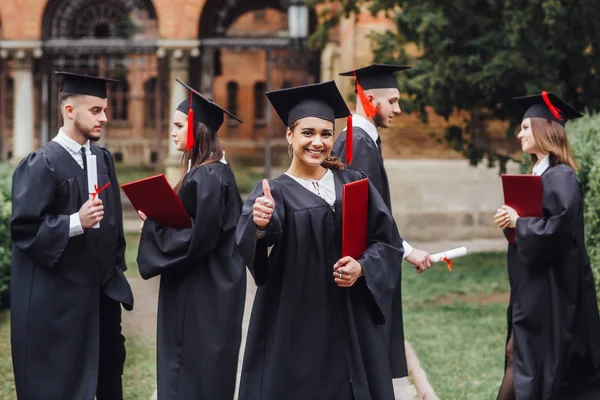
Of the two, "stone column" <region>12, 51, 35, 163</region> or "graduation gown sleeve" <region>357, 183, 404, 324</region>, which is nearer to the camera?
"graduation gown sleeve" <region>357, 183, 404, 324</region>

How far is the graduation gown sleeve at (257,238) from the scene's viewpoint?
4422 millimetres

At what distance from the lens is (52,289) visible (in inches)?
211

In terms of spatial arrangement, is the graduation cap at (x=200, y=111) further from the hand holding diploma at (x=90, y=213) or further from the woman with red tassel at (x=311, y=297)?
the woman with red tassel at (x=311, y=297)

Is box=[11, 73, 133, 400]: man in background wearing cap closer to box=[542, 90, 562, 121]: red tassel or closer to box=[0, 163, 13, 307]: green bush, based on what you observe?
box=[542, 90, 562, 121]: red tassel

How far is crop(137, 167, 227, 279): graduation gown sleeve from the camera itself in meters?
5.63

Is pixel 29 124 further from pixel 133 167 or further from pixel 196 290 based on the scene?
pixel 196 290

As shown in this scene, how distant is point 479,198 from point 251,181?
14.1 m

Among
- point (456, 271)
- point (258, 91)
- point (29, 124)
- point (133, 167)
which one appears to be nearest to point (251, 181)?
point (133, 167)

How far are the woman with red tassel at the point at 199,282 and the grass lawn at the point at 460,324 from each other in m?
1.76

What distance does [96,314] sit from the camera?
5500 millimetres

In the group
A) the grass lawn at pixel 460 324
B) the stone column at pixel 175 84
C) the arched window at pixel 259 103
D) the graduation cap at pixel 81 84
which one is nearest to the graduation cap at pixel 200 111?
the graduation cap at pixel 81 84

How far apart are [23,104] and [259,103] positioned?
59.5 feet

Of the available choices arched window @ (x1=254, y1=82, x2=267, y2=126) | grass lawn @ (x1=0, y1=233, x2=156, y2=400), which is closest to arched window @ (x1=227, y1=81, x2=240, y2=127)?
arched window @ (x1=254, y1=82, x2=267, y2=126)

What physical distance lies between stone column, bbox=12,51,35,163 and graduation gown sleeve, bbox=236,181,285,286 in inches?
707
